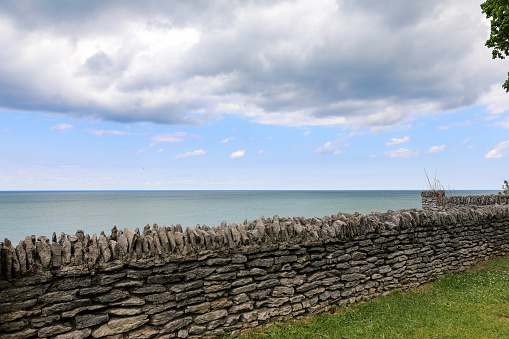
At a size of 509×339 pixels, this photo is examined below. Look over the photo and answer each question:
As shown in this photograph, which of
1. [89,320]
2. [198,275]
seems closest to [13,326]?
[89,320]

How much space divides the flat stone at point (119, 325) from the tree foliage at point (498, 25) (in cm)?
1689

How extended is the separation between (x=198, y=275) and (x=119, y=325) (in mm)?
1420

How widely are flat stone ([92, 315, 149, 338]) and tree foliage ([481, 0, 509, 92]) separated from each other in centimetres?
1689

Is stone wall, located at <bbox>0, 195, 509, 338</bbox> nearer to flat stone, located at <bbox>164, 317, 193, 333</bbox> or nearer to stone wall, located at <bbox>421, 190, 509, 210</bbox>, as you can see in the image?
flat stone, located at <bbox>164, 317, 193, 333</bbox>

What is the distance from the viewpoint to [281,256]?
5949 millimetres

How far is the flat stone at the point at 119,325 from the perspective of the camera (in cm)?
448

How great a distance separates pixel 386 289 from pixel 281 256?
349cm

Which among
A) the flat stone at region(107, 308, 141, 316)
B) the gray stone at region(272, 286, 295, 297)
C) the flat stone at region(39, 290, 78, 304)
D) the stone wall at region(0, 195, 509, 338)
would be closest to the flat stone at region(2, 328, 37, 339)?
Result: the stone wall at region(0, 195, 509, 338)

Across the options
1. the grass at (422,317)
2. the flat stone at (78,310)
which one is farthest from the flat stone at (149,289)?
the grass at (422,317)

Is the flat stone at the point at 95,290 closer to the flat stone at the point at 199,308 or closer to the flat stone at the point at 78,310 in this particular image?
the flat stone at the point at 78,310

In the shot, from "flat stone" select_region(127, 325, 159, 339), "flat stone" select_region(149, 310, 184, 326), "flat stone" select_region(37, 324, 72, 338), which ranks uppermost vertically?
"flat stone" select_region(37, 324, 72, 338)

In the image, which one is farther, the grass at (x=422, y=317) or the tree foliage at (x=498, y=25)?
the tree foliage at (x=498, y=25)

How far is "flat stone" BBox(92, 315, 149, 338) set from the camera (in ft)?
14.7

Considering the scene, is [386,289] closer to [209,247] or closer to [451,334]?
[451,334]
